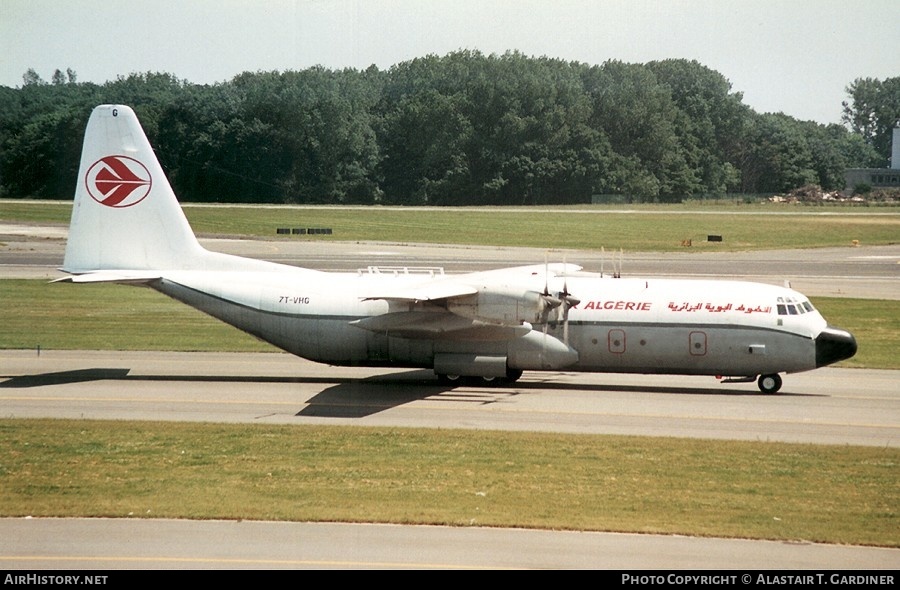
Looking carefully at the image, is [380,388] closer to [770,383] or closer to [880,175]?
[770,383]

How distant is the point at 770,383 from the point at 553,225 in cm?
6878

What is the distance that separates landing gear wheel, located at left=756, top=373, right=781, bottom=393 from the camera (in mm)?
30844

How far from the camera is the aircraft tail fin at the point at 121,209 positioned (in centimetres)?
3291

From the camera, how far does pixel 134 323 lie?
4503cm

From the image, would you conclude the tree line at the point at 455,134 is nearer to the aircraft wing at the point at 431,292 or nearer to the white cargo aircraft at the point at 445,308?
the white cargo aircraft at the point at 445,308

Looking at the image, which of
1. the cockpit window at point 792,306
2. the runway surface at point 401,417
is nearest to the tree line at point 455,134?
the runway surface at point 401,417

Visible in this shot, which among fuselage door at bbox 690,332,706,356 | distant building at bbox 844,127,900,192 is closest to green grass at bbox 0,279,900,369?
fuselage door at bbox 690,332,706,356

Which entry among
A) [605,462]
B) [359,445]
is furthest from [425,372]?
[605,462]

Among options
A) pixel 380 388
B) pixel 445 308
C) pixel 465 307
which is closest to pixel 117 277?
pixel 380 388

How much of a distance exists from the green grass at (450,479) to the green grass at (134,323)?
1445cm

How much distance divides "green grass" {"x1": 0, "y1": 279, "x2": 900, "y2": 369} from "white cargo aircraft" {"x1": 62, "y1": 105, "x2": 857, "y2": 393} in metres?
6.77

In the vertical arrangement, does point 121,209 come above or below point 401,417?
above

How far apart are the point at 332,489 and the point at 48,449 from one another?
7.29 m

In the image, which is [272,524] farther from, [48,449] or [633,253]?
[633,253]
